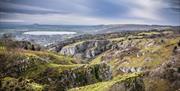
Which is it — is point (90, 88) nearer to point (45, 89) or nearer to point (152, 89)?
point (45, 89)

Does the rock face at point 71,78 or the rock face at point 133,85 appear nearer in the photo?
the rock face at point 133,85

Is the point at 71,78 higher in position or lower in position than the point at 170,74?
lower

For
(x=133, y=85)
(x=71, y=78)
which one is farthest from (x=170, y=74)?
(x=71, y=78)

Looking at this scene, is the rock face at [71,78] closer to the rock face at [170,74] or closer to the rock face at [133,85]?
the rock face at [133,85]

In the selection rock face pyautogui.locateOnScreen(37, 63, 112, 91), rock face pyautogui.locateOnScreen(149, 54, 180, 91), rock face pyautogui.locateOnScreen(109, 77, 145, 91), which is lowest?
rock face pyautogui.locateOnScreen(37, 63, 112, 91)

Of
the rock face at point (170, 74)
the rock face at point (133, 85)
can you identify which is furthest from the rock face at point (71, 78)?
the rock face at point (170, 74)

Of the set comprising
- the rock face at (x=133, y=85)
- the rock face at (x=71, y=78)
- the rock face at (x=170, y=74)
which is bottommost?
the rock face at (x=71, y=78)

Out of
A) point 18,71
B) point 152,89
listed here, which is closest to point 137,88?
point 152,89

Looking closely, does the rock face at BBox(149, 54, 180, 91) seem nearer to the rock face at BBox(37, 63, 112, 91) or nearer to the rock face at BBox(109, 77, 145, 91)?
the rock face at BBox(109, 77, 145, 91)

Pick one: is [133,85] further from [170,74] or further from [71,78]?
[71,78]

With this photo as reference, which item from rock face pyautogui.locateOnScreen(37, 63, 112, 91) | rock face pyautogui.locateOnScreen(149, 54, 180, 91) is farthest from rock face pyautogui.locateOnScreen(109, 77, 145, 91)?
rock face pyautogui.locateOnScreen(37, 63, 112, 91)

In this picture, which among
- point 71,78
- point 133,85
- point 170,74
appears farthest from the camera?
point 71,78
